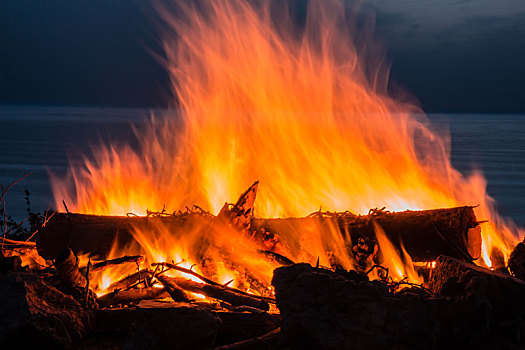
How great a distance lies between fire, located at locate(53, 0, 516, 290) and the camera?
5.15 metres

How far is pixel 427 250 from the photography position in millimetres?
4719

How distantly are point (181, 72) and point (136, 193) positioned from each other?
2.50 m

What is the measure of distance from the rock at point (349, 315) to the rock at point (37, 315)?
1.37 m

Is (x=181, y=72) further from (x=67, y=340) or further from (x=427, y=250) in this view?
(x=67, y=340)

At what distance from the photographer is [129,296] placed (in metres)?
3.94

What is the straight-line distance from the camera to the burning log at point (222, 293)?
11.8 ft

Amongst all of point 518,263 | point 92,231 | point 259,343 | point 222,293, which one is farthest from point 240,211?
point 518,263

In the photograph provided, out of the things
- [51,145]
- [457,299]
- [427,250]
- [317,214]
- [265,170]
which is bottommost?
[457,299]

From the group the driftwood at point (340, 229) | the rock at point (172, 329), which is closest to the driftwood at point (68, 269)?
the rock at point (172, 329)

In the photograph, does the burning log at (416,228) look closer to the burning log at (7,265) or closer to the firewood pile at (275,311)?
the firewood pile at (275,311)

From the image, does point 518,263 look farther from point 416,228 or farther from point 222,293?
point 222,293

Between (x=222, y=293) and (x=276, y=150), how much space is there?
3.88 meters

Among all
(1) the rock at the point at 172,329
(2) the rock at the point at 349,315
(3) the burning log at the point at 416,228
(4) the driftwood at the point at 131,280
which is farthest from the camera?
(3) the burning log at the point at 416,228

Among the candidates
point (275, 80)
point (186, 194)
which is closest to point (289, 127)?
point (275, 80)
